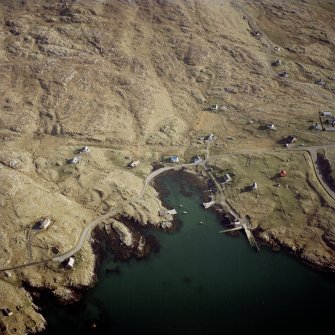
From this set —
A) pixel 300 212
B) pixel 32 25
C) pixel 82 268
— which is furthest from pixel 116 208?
pixel 32 25

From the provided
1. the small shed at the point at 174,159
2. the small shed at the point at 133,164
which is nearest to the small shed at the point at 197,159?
the small shed at the point at 174,159

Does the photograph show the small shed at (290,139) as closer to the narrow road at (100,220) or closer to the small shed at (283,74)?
the narrow road at (100,220)

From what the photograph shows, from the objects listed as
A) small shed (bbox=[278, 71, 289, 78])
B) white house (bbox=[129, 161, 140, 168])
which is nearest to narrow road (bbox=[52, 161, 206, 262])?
white house (bbox=[129, 161, 140, 168])

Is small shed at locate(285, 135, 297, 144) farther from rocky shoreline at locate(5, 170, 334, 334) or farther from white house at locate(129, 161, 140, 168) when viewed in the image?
white house at locate(129, 161, 140, 168)

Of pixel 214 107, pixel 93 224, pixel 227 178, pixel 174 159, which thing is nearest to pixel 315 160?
pixel 227 178

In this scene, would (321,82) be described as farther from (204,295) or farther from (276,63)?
(204,295)

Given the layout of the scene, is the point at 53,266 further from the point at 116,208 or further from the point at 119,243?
the point at 116,208

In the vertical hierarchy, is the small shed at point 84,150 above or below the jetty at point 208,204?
below

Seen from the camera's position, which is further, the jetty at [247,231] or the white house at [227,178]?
the white house at [227,178]
